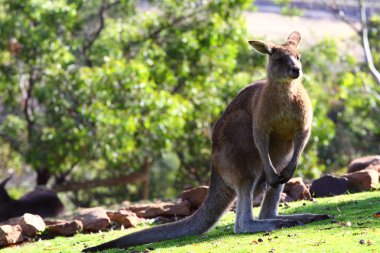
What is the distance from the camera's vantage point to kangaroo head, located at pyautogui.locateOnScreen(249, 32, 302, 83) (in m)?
7.04

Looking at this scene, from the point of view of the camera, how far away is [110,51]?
17.2m

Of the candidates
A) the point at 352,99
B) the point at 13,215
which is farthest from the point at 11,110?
the point at 352,99

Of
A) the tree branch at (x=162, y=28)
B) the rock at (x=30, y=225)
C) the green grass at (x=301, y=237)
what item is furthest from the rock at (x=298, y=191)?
the tree branch at (x=162, y=28)

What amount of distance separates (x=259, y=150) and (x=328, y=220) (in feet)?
2.96

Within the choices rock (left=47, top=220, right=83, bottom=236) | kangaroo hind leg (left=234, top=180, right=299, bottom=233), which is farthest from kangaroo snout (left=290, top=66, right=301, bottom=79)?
rock (left=47, top=220, right=83, bottom=236)

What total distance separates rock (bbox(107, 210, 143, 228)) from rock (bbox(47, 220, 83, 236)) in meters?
0.44

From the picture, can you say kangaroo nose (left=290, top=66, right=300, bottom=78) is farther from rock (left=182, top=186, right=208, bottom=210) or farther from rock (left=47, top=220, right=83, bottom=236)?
rock (left=47, top=220, right=83, bottom=236)

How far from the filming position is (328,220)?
7.00m

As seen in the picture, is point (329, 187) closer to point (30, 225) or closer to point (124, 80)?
point (30, 225)

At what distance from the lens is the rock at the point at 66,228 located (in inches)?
346

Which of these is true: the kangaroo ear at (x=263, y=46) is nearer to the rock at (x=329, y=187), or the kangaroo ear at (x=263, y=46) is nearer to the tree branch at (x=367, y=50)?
the rock at (x=329, y=187)

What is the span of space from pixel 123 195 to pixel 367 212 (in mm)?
15255

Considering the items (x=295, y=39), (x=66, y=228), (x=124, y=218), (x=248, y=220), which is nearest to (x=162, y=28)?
(x=124, y=218)

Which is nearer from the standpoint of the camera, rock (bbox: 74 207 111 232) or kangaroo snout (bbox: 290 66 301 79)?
kangaroo snout (bbox: 290 66 301 79)
